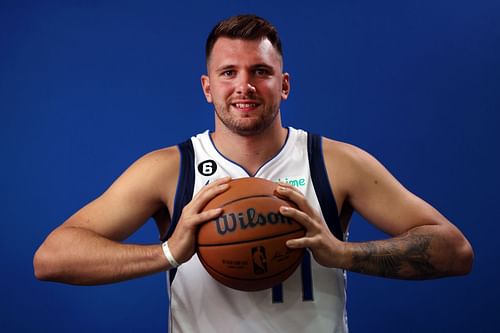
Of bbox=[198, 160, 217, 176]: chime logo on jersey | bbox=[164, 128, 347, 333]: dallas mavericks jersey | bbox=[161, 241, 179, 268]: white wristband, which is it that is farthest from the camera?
bbox=[198, 160, 217, 176]: chime logo on jersey

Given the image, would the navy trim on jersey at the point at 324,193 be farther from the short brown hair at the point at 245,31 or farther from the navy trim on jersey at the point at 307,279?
the short brown hair at the point at 245,31

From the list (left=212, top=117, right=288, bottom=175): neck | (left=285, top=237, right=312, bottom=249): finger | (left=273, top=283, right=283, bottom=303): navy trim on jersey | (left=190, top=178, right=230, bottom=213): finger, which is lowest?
(left=273, top=283, right=283, bottom=303): navy trim on jersey

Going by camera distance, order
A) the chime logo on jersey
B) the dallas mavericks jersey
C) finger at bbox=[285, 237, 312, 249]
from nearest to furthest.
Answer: finger at bbox=[285, 237, 312, 249] < the dallas mavericks jersey < the chime logo on jersey

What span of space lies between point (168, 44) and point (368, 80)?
864 mm

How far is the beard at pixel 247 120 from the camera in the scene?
1.64 m

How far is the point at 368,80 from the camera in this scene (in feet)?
8.41

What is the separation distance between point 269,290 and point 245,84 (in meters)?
0.55

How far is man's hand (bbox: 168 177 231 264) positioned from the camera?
1344mm

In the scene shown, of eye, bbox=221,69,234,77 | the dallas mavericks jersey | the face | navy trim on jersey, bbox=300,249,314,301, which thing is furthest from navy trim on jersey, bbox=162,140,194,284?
navy trim on jersey, bbox=300,249,314,301

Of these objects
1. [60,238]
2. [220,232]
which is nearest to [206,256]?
[220,232]

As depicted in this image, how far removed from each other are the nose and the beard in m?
0.06

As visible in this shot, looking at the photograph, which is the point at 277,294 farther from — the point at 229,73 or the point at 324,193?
the point at 229,73

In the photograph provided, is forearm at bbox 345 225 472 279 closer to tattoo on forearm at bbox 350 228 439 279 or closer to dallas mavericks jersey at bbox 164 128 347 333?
tattoo on forearm at bbox 350 228 439 279

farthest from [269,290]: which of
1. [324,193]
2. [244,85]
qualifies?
[244,85]
